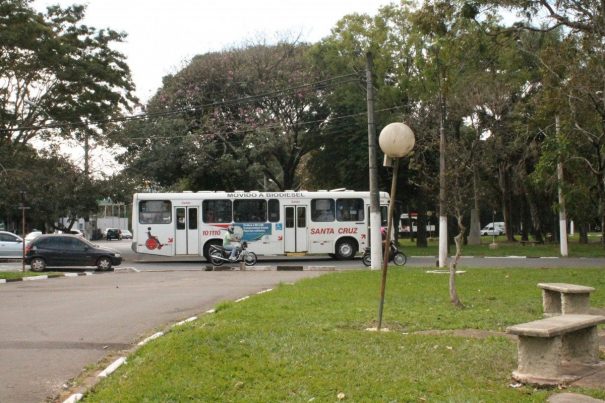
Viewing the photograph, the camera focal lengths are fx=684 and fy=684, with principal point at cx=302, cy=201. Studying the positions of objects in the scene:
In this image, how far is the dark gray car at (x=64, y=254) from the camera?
86.1 feet

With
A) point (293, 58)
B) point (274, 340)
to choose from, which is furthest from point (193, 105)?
point (274, 340)

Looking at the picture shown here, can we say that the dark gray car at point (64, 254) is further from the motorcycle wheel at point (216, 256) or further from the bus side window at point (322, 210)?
the bus side window at point (322, 210)

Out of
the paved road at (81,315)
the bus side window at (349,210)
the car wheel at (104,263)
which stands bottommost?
the paved road at (81,315)

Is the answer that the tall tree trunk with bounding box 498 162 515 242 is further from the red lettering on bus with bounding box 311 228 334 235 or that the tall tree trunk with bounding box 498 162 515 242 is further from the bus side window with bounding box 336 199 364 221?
the red lettering on bus with bounding box 311 228 334 235

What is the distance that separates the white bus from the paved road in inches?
271

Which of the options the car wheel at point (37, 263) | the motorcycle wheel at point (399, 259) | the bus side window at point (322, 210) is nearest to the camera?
the motorcycle wheel at point (399, 259)

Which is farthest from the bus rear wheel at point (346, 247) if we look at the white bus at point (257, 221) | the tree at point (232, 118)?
the tree at point (232, 118)

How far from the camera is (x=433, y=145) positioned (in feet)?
100.0

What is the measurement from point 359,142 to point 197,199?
11508mm

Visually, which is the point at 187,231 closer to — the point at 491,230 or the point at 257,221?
the point at 257,221

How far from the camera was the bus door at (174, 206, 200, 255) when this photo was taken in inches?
1155

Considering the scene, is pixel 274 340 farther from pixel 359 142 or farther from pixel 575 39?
pixel 359 142

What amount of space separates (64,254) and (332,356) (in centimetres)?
2139

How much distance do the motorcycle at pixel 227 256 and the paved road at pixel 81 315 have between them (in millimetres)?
4234
